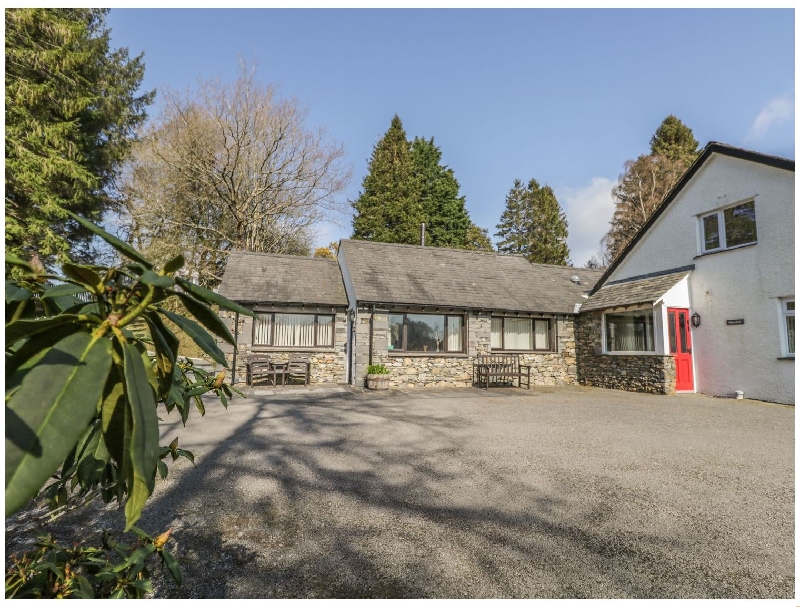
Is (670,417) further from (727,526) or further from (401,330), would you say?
(401,330)

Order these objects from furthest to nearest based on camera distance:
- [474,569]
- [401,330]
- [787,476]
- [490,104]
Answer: [401,330], [787,476], [490,104], [474,569]

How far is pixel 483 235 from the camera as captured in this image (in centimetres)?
3744

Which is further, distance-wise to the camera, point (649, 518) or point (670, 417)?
point (670, 417)

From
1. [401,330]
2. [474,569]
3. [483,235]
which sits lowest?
[474,569]

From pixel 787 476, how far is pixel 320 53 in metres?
5.78

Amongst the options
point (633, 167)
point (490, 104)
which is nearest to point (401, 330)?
point (490, 104)

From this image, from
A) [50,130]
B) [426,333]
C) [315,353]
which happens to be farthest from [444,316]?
[50,130]

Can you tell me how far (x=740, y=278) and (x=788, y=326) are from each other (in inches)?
56.3

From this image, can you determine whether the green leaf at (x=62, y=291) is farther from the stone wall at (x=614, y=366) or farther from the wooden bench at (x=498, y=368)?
the stone wall at (x=614, y=366)

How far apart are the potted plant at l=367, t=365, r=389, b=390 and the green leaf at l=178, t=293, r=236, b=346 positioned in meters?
11.0

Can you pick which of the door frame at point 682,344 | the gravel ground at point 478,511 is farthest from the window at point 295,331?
the door frame at point 682,344

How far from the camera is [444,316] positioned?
1398 centimetres

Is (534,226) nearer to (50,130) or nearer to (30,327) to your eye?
(50,130)
